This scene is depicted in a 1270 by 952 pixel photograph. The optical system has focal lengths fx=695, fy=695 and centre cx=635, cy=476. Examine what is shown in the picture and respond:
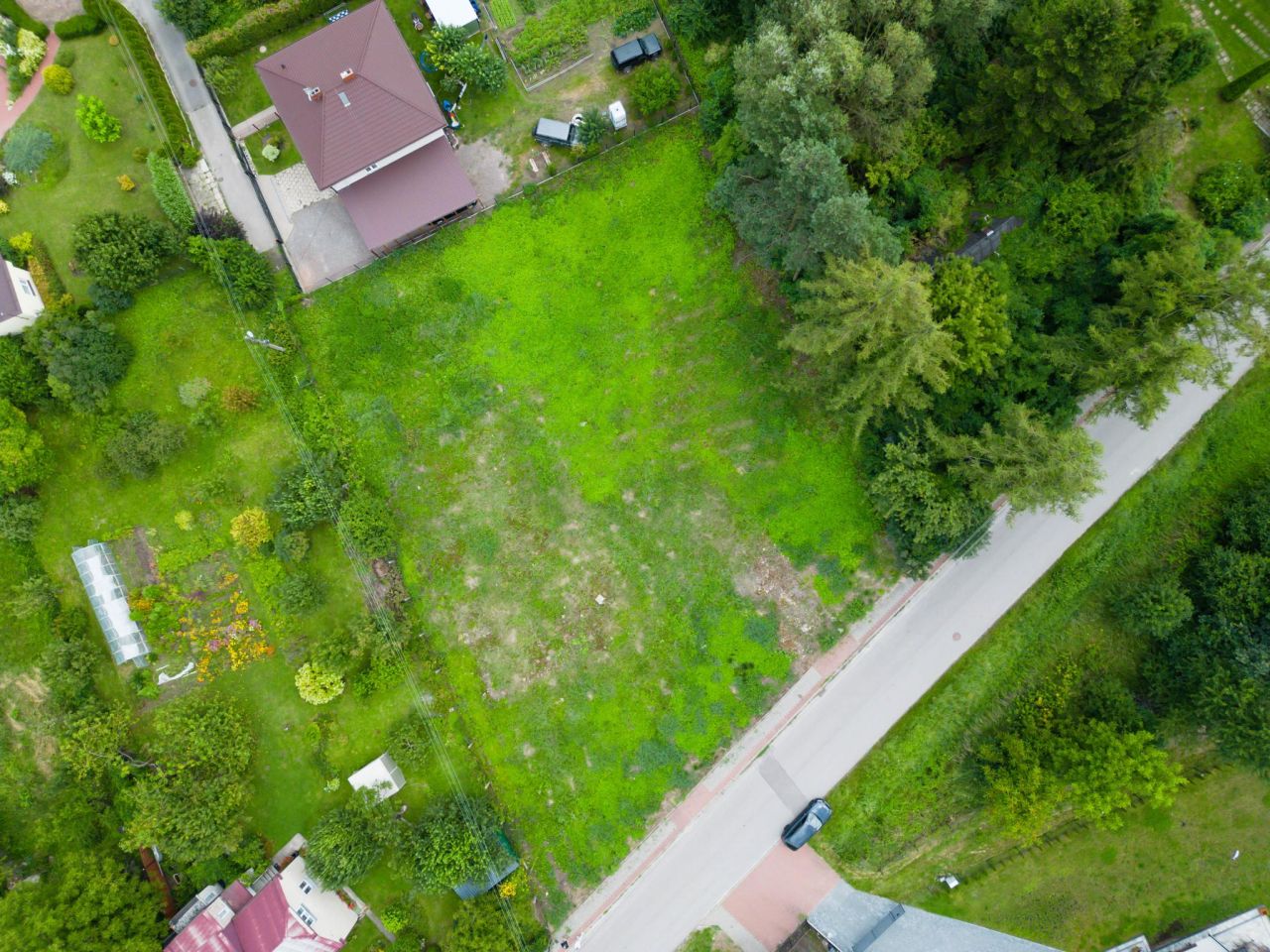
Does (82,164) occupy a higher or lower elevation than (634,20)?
higher

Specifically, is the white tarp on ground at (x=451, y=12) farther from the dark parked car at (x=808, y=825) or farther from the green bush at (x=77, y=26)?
the dark parked car at (x=808, y=825)

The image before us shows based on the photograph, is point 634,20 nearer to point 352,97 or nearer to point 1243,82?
point 352,97

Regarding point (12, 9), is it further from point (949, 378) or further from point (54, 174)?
point (949, 378)

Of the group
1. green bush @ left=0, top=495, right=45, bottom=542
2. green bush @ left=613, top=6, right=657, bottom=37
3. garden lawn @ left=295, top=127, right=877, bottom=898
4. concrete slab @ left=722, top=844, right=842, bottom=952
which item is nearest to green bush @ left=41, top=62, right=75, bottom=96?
garden lawn @ left=295, top=127, right=877, bottom=898

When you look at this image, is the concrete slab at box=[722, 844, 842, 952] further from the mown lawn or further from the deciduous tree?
the deciduous tree

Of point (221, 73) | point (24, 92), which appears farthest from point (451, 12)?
point (24, 92)

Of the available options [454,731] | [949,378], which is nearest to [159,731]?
[454,731]
